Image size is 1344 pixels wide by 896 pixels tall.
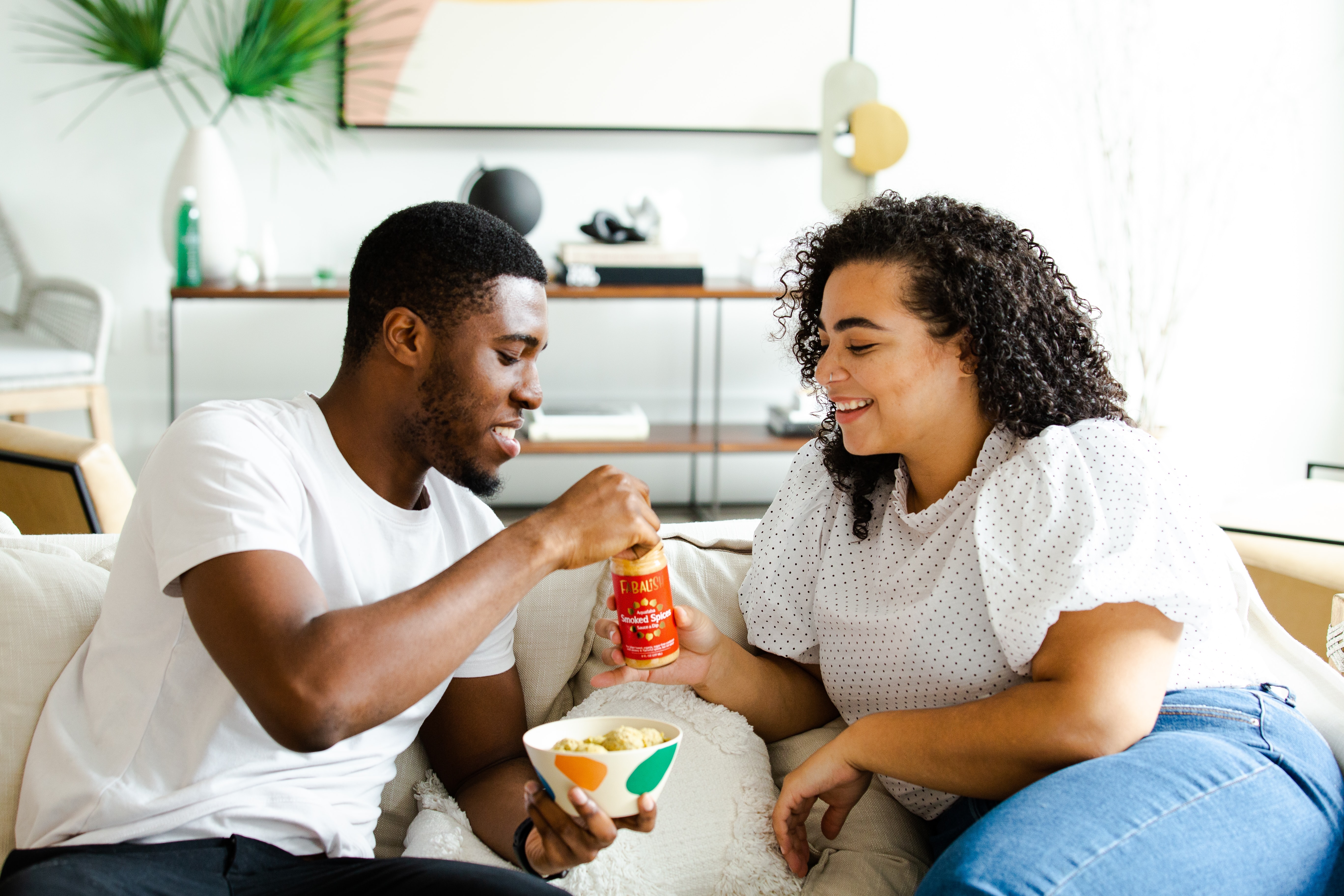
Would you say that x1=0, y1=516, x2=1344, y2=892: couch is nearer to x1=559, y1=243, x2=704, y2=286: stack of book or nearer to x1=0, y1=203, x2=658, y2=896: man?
x1=0, y1=203, x2=658, y2=896: man

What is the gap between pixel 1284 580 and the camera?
7.10 feet

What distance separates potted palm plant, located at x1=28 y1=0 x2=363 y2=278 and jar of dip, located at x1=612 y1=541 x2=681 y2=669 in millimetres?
2568

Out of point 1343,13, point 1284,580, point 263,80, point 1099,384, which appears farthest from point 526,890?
point 1343,13

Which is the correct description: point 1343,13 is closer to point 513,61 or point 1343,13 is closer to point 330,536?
point 513,61

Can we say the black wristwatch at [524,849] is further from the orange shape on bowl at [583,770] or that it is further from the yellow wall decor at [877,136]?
the yellow wall decor at [877,136]

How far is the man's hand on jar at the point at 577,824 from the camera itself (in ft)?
3.21

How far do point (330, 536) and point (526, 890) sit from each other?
0.41m

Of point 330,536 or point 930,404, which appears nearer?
point 330,536

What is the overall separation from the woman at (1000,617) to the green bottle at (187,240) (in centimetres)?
230

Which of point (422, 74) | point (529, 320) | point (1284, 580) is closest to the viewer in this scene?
point (529, 320)

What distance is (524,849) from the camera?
1167mm

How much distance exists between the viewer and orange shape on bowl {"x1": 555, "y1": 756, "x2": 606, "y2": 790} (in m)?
0.96

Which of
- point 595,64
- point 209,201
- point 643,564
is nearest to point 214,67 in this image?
point 209,201

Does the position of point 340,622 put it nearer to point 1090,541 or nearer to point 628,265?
point 1090,541
